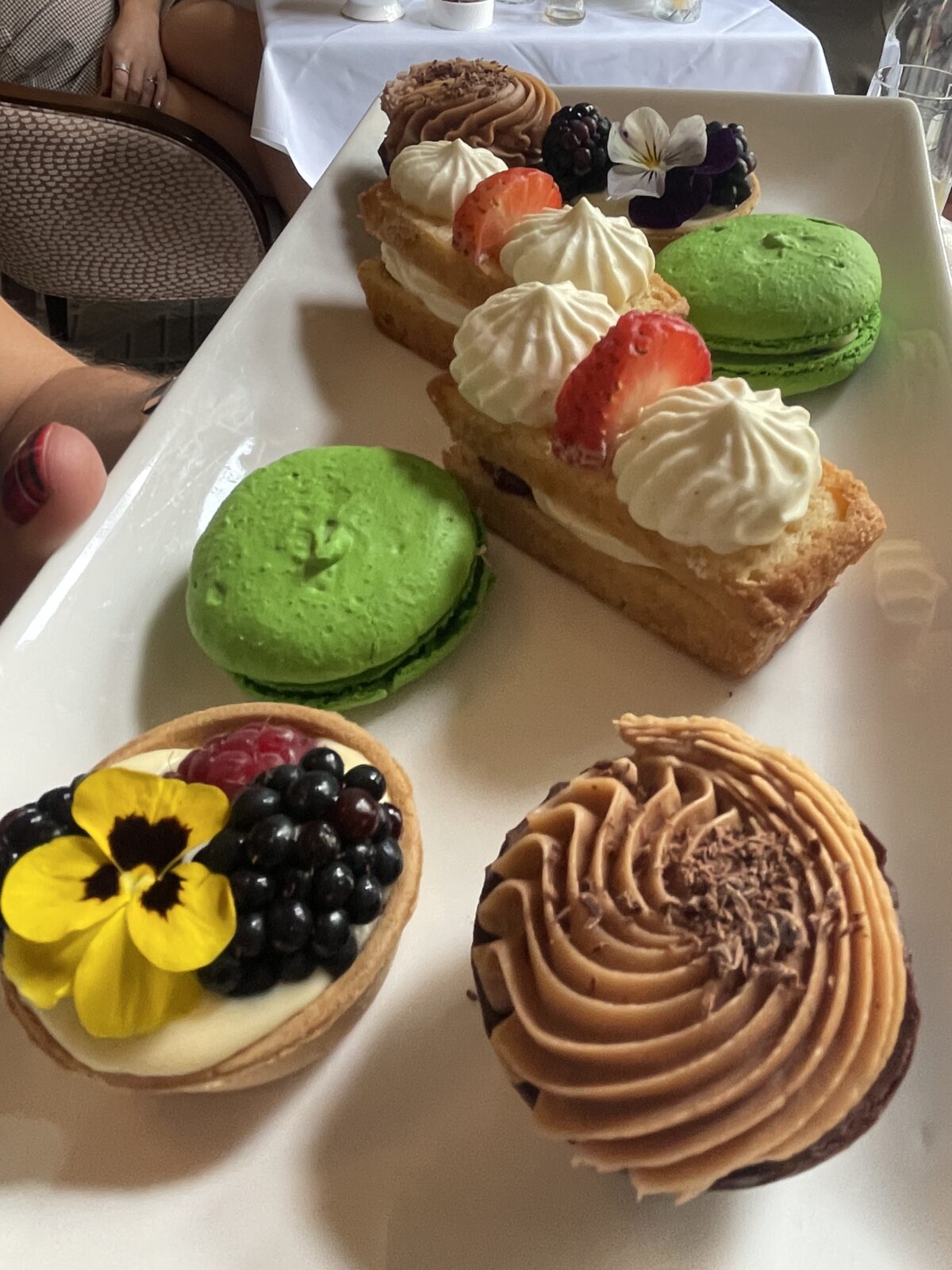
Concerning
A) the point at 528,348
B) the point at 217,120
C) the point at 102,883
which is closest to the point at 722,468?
the point at 528,348

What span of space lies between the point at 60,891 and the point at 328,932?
31cm

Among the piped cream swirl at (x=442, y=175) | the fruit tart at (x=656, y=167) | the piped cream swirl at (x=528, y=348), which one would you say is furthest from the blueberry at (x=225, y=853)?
the fruit tart at (x=656, y=167)

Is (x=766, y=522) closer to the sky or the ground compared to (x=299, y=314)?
closer to the sky

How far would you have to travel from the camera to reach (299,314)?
7.47 ft

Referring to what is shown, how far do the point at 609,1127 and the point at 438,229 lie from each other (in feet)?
6.25

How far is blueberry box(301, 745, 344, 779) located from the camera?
1.23 meters

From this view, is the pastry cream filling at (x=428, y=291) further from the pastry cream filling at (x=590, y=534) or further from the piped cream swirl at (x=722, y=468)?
the piped cream swirl at (x=722, y=468)

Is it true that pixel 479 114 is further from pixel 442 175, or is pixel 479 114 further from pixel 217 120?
pixel 217 120

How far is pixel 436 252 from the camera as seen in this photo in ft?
7.05

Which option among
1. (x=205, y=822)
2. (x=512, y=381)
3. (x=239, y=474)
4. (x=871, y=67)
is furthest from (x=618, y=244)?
(x=871, y=67)

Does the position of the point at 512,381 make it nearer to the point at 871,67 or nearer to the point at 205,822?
the point at 205,822

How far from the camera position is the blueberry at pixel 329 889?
1.13 m

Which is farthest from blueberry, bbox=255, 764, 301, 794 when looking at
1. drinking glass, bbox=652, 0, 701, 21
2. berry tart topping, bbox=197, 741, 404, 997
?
drinking glass, bbox=652, 0, 701, 21

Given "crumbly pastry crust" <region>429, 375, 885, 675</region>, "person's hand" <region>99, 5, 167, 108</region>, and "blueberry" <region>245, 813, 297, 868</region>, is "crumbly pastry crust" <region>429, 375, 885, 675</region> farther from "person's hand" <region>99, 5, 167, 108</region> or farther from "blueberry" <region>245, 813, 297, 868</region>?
"person's hand" <region>99, 5, 167, 108</region>
